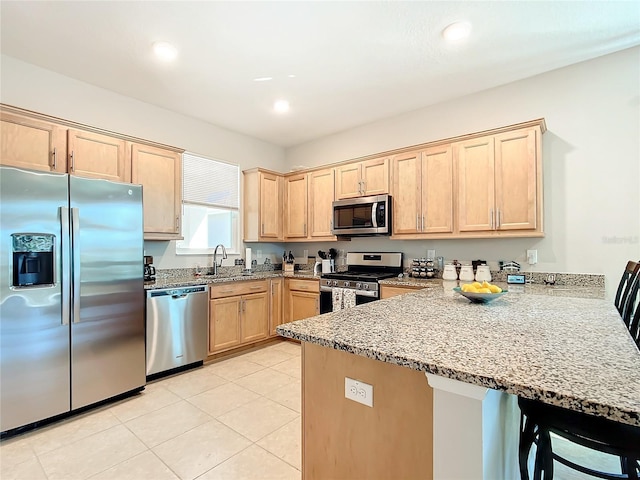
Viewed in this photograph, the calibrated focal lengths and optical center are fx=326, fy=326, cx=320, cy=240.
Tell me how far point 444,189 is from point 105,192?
3108 mm

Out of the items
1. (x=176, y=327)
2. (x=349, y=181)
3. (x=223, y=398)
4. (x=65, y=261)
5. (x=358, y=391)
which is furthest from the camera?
(x=349, y=181)

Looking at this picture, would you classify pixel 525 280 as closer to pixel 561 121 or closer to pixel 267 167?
pixel 561 121

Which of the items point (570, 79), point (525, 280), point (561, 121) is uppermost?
point (570, 79)

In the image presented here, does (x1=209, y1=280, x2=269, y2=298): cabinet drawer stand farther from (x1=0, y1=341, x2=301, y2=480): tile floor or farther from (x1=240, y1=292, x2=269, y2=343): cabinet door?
(x1=0, y1=341, x2=301, y2=480): tile floor

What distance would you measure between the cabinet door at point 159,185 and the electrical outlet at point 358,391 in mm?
2826

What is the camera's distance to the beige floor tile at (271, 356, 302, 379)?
3293mm

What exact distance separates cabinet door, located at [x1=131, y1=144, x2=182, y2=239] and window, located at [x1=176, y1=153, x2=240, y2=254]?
0.47 m

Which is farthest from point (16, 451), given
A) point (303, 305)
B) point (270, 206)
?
point (270, 206)

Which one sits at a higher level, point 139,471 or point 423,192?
point 423,192

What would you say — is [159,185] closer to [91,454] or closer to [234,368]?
[234,368]

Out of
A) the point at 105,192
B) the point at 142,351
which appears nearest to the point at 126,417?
the point at 142,351

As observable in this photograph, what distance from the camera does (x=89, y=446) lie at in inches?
82.6

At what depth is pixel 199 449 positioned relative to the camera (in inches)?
81.0

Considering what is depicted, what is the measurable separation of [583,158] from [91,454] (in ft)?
14.3
